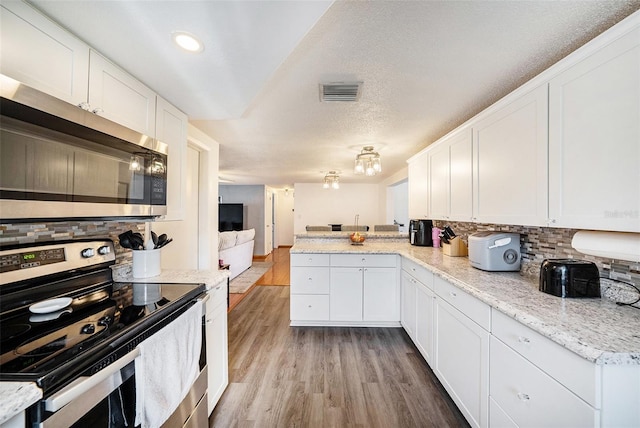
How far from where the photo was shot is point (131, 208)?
49.1 inches

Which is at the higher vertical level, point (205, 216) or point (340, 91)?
point (340, 91)

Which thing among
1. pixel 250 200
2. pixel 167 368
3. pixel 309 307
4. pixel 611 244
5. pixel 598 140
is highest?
pixel 250 200

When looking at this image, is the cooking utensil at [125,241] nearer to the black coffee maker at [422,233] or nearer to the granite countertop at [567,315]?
the granite countertop at [567,315]

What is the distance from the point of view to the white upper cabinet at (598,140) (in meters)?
0.98

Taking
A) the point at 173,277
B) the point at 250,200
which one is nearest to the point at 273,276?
the point at 250,200

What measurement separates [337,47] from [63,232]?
1.73 metres

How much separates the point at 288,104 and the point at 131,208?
1.33 meters

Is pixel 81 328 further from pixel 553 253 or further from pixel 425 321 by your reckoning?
pixel 553 253

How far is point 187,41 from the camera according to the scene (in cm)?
112

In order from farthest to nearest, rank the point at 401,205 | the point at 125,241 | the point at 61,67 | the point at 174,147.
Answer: the point at 401,205 < the point at 174,147 < the point at 125,241 < the point at 61,67

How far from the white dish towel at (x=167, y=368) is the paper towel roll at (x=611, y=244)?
1.93 metres

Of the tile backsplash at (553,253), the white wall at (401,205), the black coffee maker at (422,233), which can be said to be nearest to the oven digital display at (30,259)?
the tile backsplash at (553,253)

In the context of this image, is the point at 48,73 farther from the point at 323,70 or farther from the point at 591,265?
the point at 591,265

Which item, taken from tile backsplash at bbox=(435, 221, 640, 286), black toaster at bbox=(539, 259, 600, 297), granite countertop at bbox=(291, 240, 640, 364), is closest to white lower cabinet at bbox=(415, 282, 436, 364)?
granite countertop at bbox=(291, 240, 640, 364)
